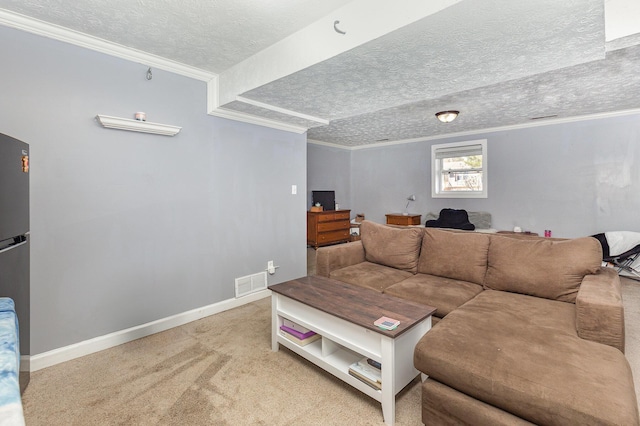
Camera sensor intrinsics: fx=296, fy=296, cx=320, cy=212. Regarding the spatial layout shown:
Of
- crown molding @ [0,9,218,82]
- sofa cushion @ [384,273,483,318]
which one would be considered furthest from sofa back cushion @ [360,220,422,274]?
crown molding @ [0,9,218,82]

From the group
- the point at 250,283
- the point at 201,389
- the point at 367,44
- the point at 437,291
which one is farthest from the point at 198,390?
the point at 367,44

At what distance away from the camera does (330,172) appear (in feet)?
22.0

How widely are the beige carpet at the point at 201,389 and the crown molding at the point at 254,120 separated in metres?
2.14

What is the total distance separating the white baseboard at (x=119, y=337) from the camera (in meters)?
2.10

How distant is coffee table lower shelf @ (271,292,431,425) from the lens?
5.15 ft

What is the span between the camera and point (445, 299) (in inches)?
85.5

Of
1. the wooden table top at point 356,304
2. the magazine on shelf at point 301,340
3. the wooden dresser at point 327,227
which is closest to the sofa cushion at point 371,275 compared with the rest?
the wooden table top at point 356,304

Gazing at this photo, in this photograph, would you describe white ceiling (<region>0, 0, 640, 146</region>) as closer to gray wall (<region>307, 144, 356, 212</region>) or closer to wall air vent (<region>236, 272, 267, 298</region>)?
wall air vent (<region>236, 272, 267, 298</region>)

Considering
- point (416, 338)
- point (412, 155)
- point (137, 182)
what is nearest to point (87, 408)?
point (137, 182)

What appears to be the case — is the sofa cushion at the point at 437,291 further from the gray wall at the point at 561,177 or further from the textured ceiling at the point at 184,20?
the gray wall at the point at 561,177

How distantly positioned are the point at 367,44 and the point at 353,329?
1.72 metres

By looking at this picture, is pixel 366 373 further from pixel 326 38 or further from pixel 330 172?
pixel 330 172

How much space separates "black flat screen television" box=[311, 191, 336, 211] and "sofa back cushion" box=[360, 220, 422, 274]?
2997 mm

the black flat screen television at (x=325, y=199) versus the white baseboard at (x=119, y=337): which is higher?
the black flat screen television at (x=325, y=199)
